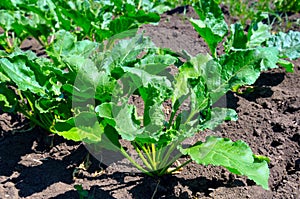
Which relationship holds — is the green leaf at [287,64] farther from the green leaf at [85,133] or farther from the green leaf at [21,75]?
the green leaf at [21,75]

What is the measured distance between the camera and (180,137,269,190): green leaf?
2166mm

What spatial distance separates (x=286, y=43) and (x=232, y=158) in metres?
1.51

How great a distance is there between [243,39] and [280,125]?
75 centimetres

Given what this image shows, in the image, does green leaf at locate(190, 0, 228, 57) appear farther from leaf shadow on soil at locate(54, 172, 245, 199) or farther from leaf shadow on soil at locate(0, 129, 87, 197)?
leaf shadow on soil at locate(0, 129, 87, 197)

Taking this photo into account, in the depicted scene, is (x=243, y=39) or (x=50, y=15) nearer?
(x=243, y=39)

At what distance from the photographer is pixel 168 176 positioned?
2668 mm

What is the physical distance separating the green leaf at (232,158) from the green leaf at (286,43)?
4.08ft

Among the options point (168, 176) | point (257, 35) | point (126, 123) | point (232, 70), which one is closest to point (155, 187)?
point (168, 176)

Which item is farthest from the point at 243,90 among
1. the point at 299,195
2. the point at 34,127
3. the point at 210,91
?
the point at 34,127

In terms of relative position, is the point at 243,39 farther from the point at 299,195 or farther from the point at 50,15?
the point at 50,15

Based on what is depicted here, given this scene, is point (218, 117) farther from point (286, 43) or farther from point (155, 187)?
point (286, 43)

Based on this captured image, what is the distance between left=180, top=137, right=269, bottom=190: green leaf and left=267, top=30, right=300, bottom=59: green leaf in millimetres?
1243

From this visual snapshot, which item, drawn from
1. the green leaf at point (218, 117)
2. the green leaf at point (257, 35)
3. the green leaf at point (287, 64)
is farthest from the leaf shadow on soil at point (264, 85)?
the green leaf at point (218, 117)

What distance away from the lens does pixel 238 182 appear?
2592mm
